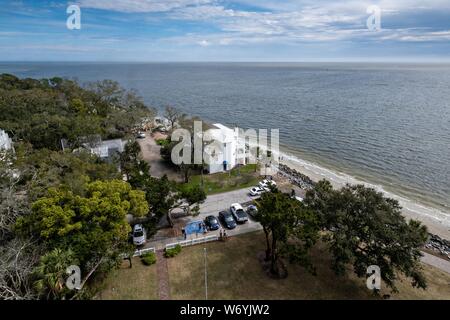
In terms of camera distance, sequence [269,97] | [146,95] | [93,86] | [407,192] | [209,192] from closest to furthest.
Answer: [209,192]
[407,192]
[93,86]
[269,97]
[146,95]

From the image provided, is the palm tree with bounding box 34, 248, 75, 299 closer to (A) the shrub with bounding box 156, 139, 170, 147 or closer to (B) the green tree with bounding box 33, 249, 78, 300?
(B) the green tree with bounding box 33, 249, 78, 300

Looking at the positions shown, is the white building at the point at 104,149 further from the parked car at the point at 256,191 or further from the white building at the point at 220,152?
the parked car at the point at 256,191

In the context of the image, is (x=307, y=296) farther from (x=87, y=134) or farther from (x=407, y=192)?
(x=87, y=134)

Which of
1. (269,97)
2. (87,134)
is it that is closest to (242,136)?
(87,134)

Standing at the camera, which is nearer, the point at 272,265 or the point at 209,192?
the point at 272,265
